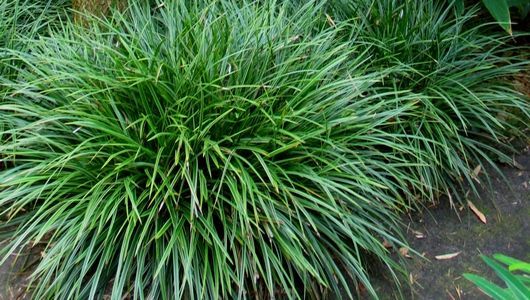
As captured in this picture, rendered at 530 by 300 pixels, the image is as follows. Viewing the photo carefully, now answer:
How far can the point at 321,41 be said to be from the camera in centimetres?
327

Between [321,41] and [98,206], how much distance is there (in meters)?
1.39

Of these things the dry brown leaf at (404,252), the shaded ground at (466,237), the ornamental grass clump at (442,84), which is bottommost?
the shaded ground at (466,237)

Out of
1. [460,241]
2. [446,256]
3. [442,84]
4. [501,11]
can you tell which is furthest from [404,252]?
[501,11]

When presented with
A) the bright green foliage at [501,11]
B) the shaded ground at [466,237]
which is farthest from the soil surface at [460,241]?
the bright green foliage at [501,11]

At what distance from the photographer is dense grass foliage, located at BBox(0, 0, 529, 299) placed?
2688 millimetres

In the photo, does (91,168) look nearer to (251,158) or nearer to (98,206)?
(98,206)

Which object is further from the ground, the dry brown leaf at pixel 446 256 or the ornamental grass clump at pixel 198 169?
the ornamental grass clump at pixel 198 169

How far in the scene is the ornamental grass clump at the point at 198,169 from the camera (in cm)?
268

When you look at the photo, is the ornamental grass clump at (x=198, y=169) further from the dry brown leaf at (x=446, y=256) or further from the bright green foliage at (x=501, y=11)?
the bright green foliage at (x=501, y=11)

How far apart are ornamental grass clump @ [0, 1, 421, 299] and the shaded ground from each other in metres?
0.26

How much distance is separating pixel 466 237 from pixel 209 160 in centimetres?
149

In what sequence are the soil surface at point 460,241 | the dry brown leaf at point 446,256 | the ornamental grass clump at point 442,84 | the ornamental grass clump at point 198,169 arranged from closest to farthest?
the ornamental grass clump at point 198,169 → the soil surface at point 460,241 → the dry brown leaf at point 446,256 → the ornamental grass clump at point 442,84

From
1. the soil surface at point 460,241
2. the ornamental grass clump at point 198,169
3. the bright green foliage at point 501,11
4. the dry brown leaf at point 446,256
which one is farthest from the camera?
the bright green foliage at point 501,11

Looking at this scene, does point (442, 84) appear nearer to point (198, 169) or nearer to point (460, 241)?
point (460, 241)
